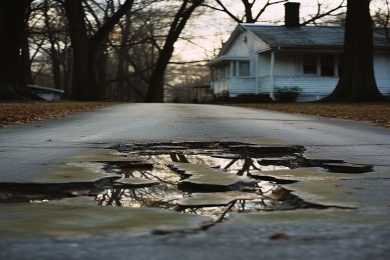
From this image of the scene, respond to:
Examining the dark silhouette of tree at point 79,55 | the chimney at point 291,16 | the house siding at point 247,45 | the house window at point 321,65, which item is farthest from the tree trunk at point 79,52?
the chimney at point 291,16

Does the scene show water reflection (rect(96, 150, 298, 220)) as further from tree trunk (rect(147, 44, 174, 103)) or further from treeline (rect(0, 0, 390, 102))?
tree trunk (rect(147, 44, 174, 103))

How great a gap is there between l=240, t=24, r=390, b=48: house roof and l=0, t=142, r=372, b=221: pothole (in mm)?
26561

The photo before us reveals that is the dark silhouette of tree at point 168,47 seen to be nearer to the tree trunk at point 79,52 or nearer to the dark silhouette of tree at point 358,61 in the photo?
the tree trunk at point 79,52

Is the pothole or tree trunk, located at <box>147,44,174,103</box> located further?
tree trunk, located at <box>147,44,174,103</box>

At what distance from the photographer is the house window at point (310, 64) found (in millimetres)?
33875

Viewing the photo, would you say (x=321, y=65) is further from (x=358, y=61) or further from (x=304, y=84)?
(x=358, y=61)

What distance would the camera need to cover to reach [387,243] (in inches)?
92.6

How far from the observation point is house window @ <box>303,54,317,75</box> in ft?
111

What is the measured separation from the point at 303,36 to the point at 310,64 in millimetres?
1841

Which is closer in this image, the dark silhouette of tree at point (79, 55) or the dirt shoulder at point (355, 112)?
the dirt shoulder at point (355, 112)

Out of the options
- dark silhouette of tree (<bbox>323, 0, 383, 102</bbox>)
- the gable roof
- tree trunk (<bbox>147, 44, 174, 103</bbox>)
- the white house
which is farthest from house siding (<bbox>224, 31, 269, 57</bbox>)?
dark silhouette of tree (<bbox>323, 0, 383, 102</bbox>)

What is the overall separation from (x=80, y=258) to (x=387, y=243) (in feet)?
4.31

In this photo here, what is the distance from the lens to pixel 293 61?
111ft

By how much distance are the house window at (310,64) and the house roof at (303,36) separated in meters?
1.16
